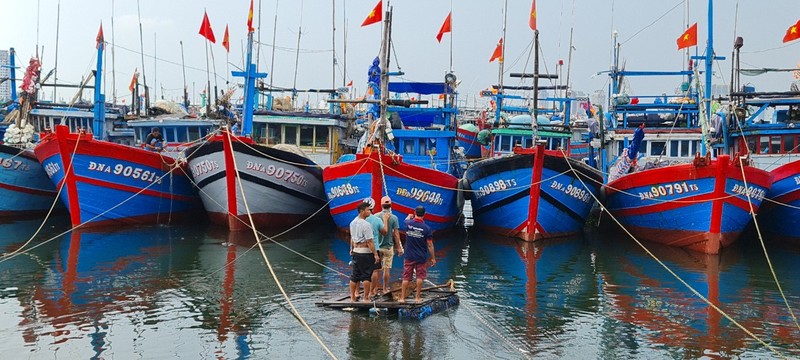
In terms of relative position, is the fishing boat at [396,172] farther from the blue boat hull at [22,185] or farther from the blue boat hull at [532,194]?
the blue boat hull at [22,185]

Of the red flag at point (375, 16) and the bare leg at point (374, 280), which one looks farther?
the red flag at point (375, 16)

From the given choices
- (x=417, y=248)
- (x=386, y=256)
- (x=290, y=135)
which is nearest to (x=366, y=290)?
(x=386, y=256)

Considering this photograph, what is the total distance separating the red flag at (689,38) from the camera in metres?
22.6

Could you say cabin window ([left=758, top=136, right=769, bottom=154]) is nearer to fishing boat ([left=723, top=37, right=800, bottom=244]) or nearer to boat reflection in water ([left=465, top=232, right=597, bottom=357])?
fishing boat ([left=723, top=37, right=800, bottom=244])

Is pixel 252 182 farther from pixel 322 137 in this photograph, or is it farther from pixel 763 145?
pixel 763 145

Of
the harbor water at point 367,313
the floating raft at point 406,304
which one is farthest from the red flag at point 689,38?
the floating raft at point 406,304

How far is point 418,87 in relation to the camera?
26984 mm

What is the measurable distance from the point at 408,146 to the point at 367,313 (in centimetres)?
1338

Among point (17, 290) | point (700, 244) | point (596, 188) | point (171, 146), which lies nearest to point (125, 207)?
point (171, 146)

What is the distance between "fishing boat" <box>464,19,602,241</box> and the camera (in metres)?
19.6

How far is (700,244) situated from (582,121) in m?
28.6

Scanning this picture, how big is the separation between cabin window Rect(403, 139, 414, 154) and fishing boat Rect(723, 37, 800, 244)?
887 cm

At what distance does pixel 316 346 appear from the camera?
384 inches

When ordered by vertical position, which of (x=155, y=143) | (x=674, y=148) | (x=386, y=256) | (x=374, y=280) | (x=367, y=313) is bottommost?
(x=367, y=313)
